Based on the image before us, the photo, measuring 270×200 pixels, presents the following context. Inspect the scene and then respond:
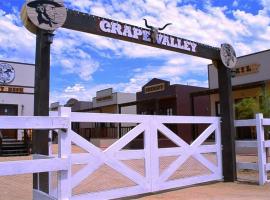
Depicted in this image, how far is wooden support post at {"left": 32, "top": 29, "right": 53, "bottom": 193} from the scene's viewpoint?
730 cm

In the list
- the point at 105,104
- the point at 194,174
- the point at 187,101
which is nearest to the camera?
the point at 194,174

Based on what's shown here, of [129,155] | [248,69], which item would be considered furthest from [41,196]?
[248,69]

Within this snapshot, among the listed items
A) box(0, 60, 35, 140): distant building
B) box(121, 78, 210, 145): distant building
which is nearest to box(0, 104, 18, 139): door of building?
box(0, 60, 35, 140): distant building

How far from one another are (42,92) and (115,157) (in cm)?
197

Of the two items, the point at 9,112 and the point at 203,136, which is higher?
the point at 9,112

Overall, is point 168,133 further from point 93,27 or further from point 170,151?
point 93,27

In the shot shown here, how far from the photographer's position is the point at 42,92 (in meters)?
7.42

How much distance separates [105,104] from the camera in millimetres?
44438

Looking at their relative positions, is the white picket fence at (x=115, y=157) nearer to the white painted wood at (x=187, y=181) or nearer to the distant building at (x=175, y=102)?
the white painted wood at (x=187, y=181)

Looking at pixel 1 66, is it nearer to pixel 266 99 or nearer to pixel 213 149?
pixel 266 99

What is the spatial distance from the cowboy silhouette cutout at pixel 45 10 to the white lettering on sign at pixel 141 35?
4.71ft

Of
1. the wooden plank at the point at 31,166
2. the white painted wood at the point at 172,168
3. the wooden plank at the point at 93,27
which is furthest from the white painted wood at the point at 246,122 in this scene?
the wooden plank at the point at 31,166

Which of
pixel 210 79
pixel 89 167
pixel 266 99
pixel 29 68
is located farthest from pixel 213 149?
pixel 29 68

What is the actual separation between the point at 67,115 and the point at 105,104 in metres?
37.3
